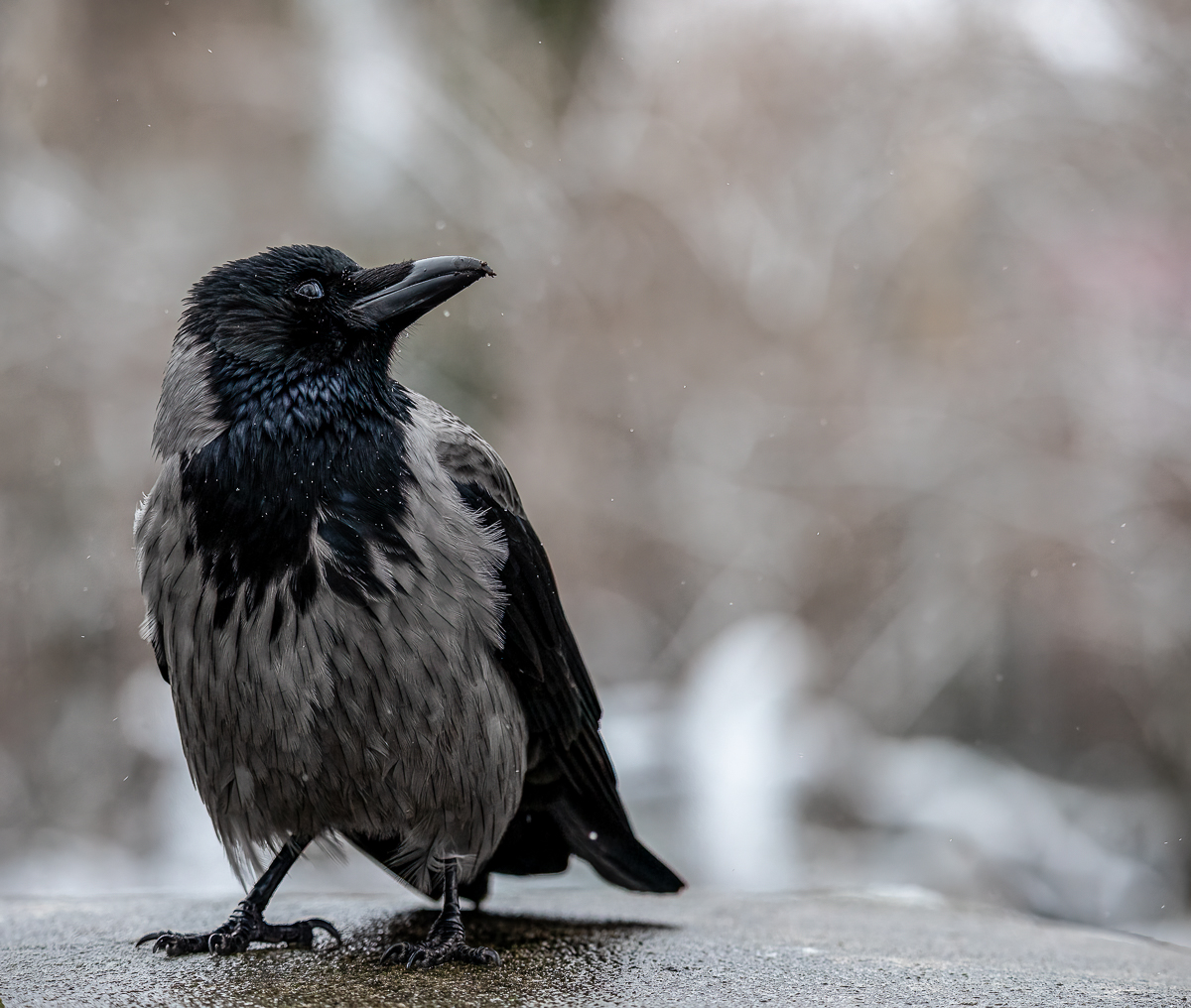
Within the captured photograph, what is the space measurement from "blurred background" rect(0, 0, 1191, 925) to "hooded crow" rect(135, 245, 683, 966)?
4.72 m

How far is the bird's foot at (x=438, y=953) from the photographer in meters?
2.58

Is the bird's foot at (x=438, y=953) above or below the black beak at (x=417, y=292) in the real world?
below

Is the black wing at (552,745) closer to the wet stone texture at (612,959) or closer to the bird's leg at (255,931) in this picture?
the wet stone texture at (612,959)

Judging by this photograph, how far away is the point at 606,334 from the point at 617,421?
2.27 feet

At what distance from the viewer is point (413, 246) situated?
8281 mm

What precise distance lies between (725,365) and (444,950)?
6.74m

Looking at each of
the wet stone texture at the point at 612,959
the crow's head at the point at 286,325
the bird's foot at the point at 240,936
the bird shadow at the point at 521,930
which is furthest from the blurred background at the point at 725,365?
the crow's head at the point at 286,325

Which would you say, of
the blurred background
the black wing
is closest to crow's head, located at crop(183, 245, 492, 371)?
the black wing

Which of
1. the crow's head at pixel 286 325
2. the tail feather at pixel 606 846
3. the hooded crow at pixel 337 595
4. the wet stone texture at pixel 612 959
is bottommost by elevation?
the wet stone texture at pixel 612 959

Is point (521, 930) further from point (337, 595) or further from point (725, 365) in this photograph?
point (725, 365)

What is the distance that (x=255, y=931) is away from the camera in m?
2.78

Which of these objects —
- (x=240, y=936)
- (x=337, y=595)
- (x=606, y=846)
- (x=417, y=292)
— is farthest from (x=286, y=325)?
(x=606, y=846)

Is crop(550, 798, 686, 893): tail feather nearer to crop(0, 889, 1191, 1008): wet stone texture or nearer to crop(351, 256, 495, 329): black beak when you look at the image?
crop(0, 889, 1191, 1008): wet stone texture

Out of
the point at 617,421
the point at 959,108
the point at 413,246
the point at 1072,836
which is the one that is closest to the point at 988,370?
the point at 959,108
